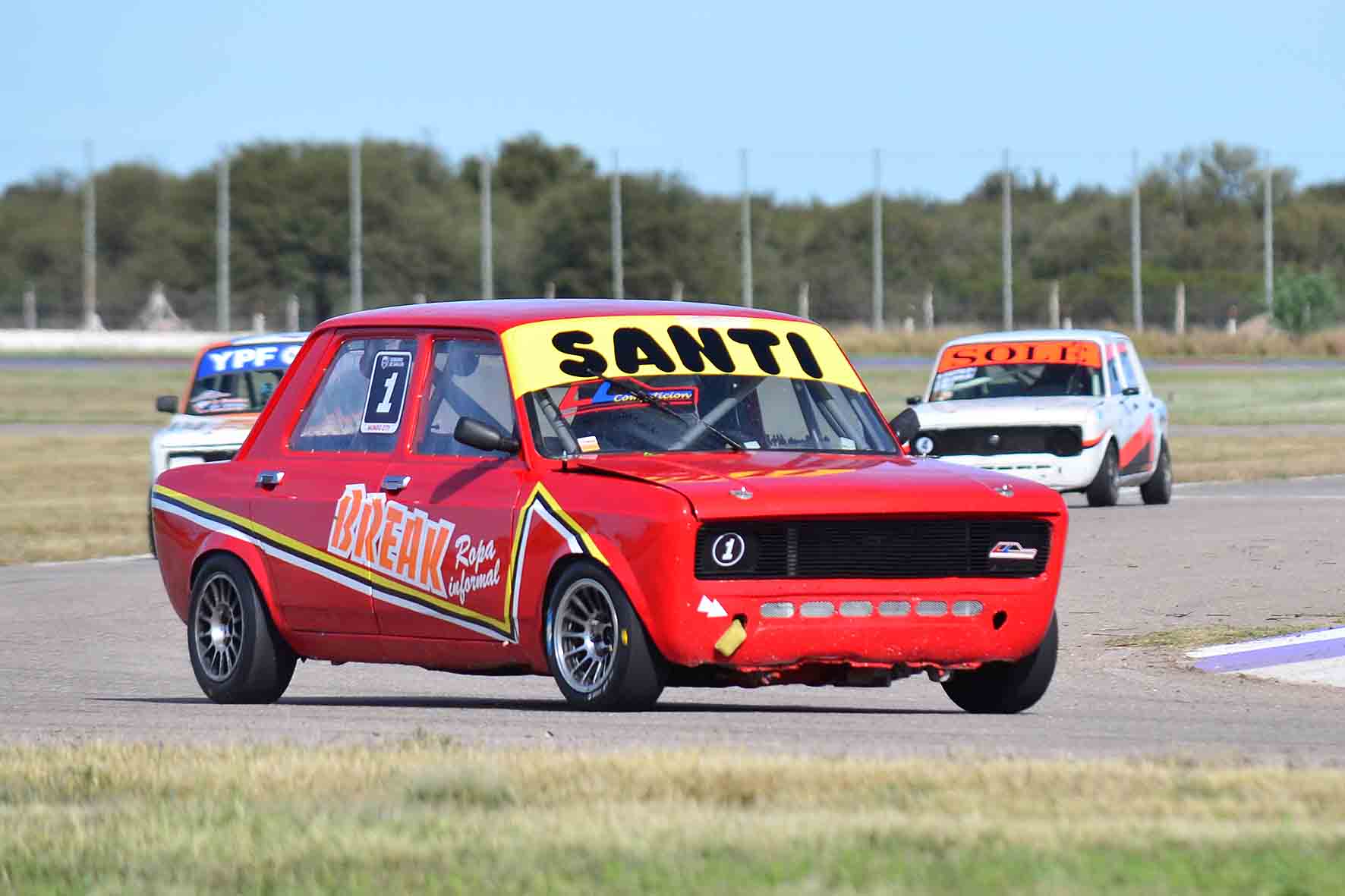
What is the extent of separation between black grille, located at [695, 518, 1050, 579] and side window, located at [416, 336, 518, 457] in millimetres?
1408

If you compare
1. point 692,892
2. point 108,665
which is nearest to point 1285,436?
point 108,665

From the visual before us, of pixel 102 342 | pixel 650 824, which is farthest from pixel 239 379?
pixel 102 342

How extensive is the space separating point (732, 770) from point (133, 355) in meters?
76.5

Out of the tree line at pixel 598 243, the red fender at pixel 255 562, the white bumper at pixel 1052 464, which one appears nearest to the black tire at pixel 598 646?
the red fender at pixel 255 562

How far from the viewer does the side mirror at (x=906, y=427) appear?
1156cm

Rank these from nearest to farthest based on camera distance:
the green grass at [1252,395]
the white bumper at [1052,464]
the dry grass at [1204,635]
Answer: the dry grass at [1204,635] → the white bumper at [1052,464] → the green grass at [1252,395]

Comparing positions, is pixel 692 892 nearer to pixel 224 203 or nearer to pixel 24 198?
pixel 224 203

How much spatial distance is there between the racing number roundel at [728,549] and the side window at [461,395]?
53.8 inches

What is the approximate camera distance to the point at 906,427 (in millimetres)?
11641

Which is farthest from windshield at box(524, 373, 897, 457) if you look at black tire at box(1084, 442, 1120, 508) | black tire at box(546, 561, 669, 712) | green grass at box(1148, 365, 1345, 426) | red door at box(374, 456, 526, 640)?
green grass at box(1148, 365, 1345, 426)

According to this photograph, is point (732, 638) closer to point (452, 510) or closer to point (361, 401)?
point (452, 510)

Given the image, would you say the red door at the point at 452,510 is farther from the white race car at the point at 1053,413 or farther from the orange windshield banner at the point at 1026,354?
the orange windshield banner at the point at 1026,354

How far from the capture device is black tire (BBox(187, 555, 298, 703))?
38.2 feet

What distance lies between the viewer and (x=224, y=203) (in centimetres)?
9250
